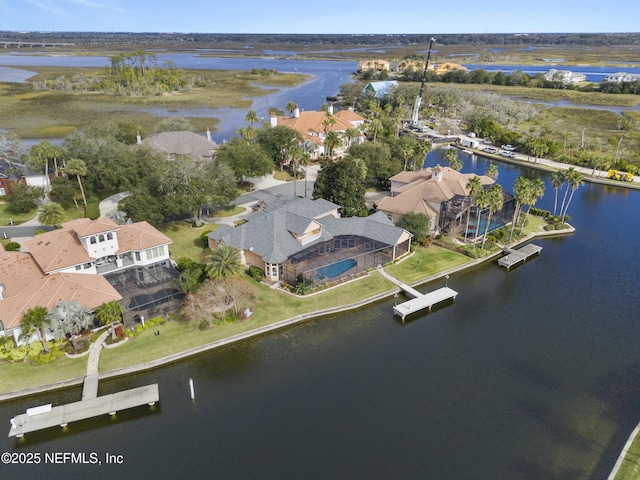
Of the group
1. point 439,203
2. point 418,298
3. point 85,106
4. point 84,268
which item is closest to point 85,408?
point 84,268

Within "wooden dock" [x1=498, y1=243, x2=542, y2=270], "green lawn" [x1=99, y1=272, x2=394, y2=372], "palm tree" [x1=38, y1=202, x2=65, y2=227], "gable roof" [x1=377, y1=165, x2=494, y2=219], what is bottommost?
"green lawn" [x1=99, y1=272, x2=394, y2=372]

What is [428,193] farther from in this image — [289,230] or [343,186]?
[289,230]

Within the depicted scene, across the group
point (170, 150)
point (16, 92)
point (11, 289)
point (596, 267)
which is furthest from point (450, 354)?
point (16, 92)

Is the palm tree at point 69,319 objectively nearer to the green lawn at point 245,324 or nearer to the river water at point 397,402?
the green lawn at point 245,324

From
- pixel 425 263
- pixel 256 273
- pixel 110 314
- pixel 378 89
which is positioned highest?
pixel 378 89

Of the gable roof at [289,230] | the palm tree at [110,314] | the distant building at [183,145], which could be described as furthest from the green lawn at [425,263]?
the distant building at [183,145]

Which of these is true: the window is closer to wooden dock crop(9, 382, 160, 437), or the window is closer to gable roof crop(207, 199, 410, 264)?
gable roof crop(207, 199, 410, 264)

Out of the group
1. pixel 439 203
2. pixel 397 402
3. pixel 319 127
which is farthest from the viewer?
pixel 319 127

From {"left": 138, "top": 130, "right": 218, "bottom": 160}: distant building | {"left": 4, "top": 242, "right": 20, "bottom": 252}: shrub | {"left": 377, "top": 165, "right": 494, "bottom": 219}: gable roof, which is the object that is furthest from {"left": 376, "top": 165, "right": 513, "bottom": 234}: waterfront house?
{"left": 4, "top": 242, "right": 20, "bottom": 252}: shrub
